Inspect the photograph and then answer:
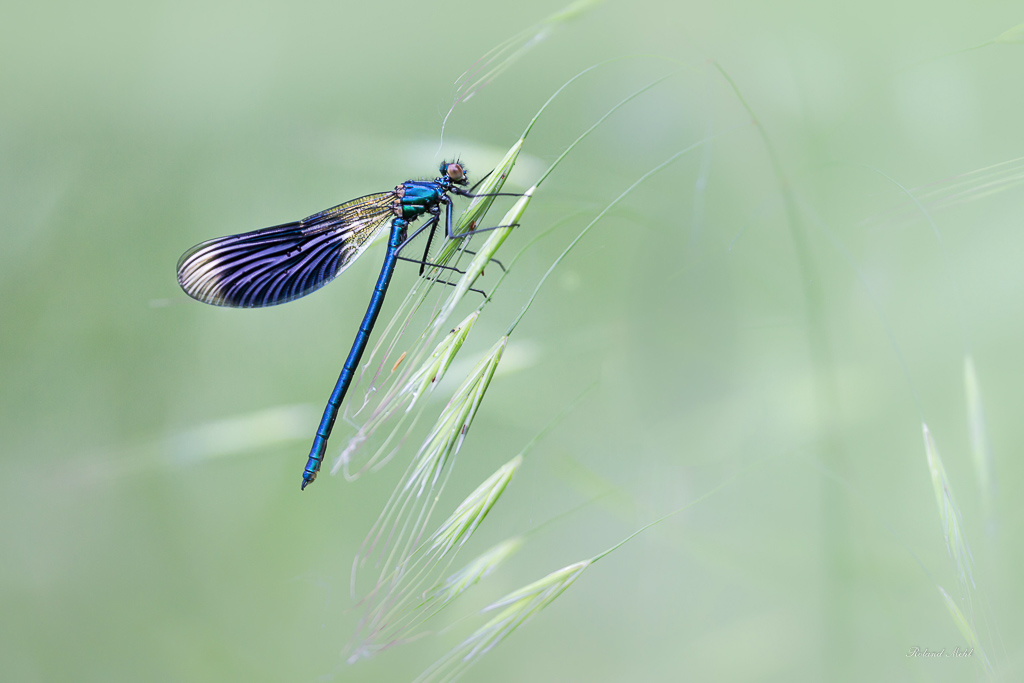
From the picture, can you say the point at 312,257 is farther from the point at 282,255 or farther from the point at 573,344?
the point at 573,344

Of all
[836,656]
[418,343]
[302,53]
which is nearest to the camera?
[418,343]

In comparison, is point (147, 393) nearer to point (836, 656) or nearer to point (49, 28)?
point (49, 28)

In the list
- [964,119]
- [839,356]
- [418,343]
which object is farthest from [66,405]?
[964,119]

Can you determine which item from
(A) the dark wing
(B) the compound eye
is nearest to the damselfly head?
(B) the compound eye

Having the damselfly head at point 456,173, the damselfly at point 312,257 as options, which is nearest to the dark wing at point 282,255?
the damselfly at point 312,257

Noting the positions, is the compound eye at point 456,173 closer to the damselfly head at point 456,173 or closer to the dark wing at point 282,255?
the damselfly head at point 456,173

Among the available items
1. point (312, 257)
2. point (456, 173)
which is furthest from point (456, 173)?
point (312, 257)
